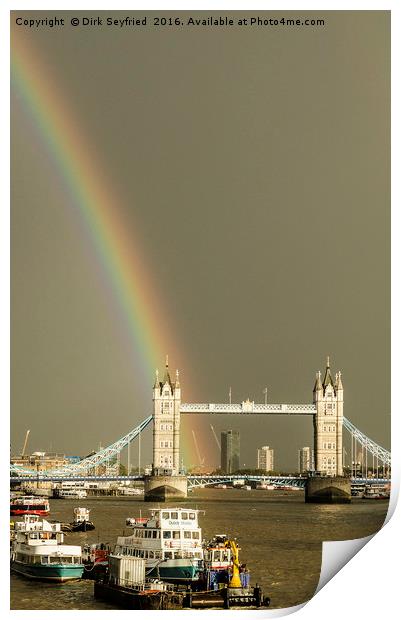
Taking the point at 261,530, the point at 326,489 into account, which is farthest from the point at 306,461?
the point at 261,530

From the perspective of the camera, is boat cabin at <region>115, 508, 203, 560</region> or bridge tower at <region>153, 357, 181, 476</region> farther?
bridge tower at <region>153, 357, 181, 476</region>

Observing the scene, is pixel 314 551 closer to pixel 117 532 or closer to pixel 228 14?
pixel 117 532

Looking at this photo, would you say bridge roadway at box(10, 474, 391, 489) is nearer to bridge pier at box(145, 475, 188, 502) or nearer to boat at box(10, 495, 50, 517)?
bridge pier at box(145, 475, 188, 502)

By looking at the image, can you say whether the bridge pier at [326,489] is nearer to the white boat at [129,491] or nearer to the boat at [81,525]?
the white boat at [129,491]

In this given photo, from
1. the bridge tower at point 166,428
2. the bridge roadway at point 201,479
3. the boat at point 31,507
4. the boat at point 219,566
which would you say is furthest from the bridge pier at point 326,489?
the boat at point 219,566

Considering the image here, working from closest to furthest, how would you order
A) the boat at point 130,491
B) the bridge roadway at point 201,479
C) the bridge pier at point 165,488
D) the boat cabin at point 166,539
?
the boat cabin at point 166,539, the bridge roadway at point 201,479, the bridge pier at point 165,488, the boat at point 130,491

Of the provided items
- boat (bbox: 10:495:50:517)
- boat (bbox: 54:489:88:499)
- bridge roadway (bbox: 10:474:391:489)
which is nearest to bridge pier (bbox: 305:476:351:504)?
bridge roadway (bbox: 10:474:391:489)
